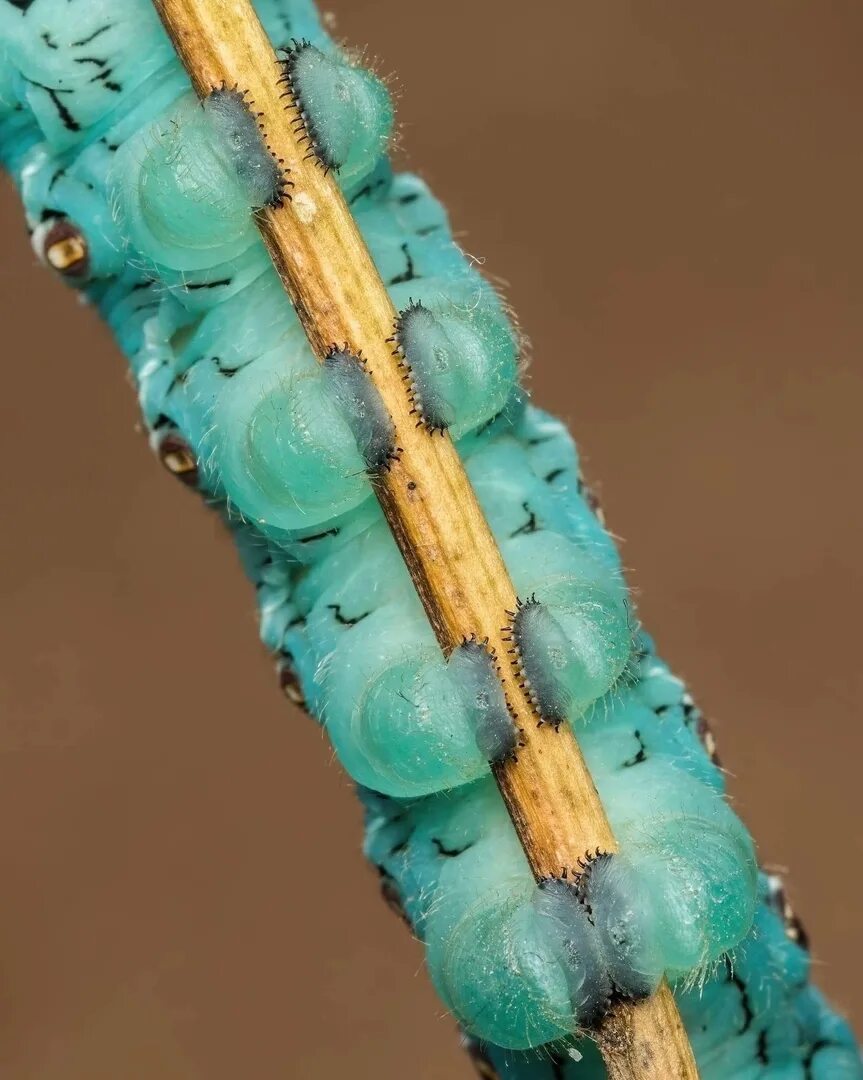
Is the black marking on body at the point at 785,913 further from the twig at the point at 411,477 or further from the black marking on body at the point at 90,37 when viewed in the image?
the black marking on body at the point at 90,37

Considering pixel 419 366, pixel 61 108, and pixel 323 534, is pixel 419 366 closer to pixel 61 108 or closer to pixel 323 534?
pixel 323 534

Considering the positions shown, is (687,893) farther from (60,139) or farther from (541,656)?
(60,139)

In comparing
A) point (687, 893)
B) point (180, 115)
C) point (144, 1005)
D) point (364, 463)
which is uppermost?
point (180, 115)

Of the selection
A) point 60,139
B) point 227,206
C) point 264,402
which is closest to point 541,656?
point 264,402

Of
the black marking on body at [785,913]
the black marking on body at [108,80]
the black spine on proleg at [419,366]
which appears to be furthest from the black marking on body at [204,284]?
the black marking on body at [785,913]

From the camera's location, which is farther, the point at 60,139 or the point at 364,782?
the point at 60,139

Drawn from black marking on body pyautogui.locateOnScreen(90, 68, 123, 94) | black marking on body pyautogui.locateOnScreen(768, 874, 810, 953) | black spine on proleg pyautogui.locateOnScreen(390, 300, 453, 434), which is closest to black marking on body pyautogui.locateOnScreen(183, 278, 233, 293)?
black marking on body pyautogui.locateOnScreen(90, 68, 123, 94)
